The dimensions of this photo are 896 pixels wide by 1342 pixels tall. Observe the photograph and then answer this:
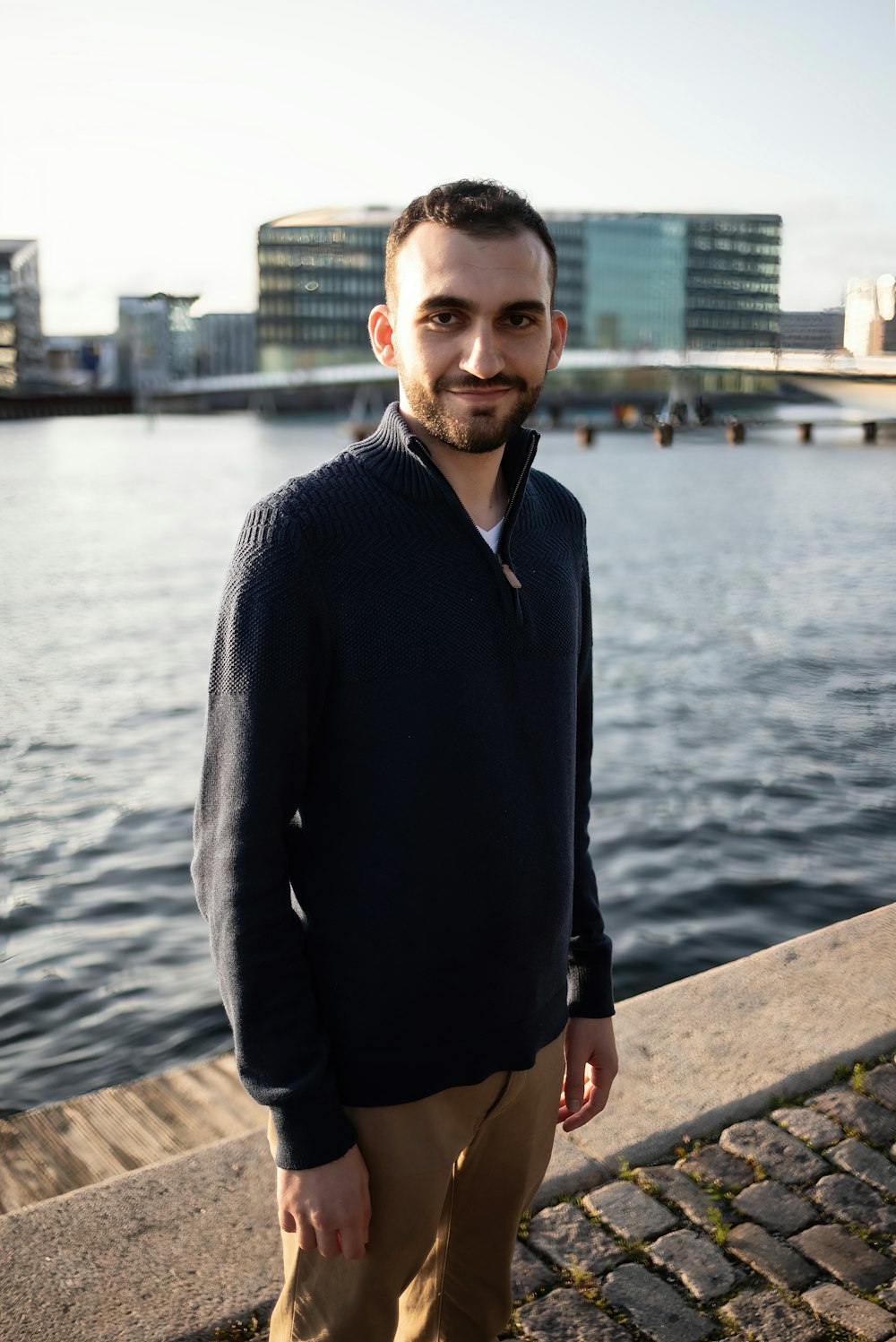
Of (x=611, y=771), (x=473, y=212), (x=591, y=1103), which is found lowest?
(x=611, y=771)

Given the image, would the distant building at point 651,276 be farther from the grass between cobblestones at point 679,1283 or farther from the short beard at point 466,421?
the short beard at point 466,421

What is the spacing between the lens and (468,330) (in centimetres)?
165

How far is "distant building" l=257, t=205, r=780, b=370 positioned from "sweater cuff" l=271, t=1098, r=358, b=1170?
116 metres

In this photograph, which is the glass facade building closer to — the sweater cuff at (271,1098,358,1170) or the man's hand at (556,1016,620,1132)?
the man's hand at (556,1016,620,1132)

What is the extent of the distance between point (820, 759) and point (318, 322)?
12016 cm

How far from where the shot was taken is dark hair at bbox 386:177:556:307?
1629mm

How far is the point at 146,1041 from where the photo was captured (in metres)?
5.39

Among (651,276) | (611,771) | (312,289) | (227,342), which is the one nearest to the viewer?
(611,771)

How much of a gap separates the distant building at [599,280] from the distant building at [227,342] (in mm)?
37433

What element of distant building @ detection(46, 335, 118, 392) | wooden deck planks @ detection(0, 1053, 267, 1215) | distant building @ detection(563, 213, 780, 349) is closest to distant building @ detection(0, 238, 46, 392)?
distant building @ detection(46, 335, 118, 392)

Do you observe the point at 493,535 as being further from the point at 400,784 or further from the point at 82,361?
the point at 82,361

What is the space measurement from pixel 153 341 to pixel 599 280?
154 feet

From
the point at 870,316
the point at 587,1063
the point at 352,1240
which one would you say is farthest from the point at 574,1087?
the point at 870,316

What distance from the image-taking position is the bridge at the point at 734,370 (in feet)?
167
